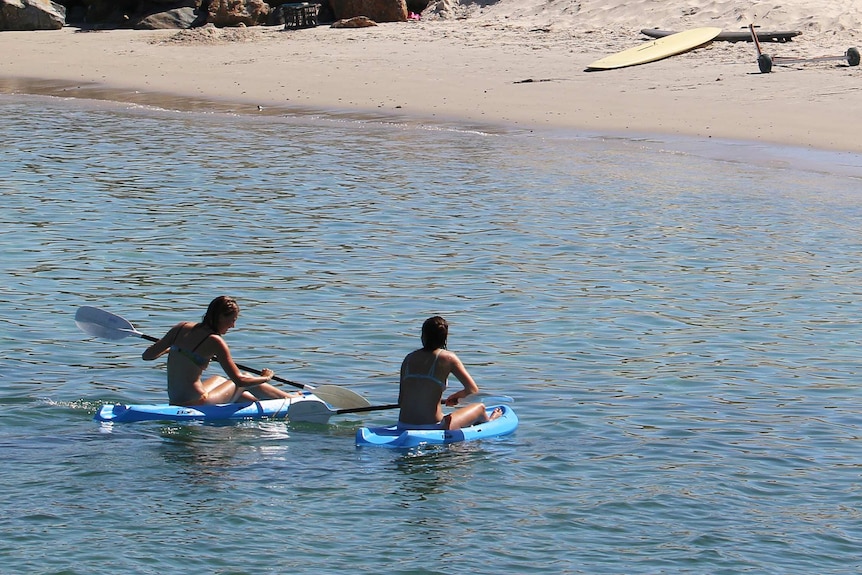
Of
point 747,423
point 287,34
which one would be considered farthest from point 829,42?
point 747,423

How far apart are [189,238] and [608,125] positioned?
9.08m

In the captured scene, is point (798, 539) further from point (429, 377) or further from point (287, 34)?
point (287, 34)

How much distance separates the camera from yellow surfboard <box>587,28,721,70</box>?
24984 mm

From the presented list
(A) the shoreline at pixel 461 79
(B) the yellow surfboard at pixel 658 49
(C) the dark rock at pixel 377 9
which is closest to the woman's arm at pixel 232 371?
(A) the shoreline at pixel 461 79

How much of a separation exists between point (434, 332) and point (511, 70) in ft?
58.2

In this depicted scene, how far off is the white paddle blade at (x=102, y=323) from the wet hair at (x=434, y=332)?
2775 mm

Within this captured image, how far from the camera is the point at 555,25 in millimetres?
29141

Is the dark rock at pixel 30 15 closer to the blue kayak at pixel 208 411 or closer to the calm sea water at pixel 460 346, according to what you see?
the calm sea water at pixel 460 346

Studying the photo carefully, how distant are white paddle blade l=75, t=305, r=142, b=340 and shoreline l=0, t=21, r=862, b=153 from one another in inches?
491

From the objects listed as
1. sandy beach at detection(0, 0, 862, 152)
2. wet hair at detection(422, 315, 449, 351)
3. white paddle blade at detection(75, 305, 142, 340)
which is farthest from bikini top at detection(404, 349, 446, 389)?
sandy beach at detection(0, 0, 862, 152)

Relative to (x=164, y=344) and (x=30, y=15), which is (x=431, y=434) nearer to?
(x=164, y=344)

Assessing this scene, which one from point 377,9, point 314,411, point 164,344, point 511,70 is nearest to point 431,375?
point 314,411

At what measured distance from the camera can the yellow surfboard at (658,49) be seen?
24984 mm

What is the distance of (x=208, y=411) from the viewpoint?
9453mm
